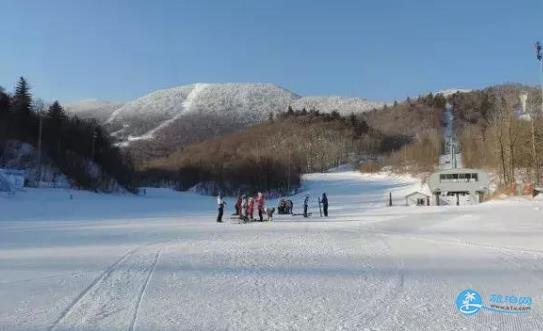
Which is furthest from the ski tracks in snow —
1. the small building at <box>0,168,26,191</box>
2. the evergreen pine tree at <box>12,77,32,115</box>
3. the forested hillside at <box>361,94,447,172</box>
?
the forested hillside at <box>361,94,447,172</box>

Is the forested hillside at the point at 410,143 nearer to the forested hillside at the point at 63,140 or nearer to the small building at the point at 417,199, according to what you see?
the small building at the point at 417,199

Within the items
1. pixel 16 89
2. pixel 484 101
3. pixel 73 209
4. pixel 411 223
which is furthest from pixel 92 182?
pixel 484 101

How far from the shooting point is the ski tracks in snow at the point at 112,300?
19.4ft

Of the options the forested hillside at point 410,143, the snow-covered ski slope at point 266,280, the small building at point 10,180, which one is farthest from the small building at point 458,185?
the forested hillside at point 410,143

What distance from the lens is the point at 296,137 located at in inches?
6383

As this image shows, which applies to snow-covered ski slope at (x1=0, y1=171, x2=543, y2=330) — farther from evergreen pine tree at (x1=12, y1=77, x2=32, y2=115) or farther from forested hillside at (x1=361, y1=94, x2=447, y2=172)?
forested hillside at (x1=361, y1=94, x2=447, y2=172)

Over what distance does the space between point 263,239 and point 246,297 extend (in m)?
8.02

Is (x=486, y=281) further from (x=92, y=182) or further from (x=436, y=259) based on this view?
(x=92, y=182)

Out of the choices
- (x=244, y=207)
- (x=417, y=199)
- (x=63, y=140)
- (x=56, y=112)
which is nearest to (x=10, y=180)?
(x=244, y=207)

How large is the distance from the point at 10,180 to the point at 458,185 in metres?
42.3

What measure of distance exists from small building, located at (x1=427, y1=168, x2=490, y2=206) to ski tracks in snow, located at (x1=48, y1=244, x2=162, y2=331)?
4283cm

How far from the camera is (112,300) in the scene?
6.99 m

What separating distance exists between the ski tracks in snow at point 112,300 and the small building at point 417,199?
39.8m

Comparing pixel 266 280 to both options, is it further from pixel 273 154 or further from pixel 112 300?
pixel 273 154
